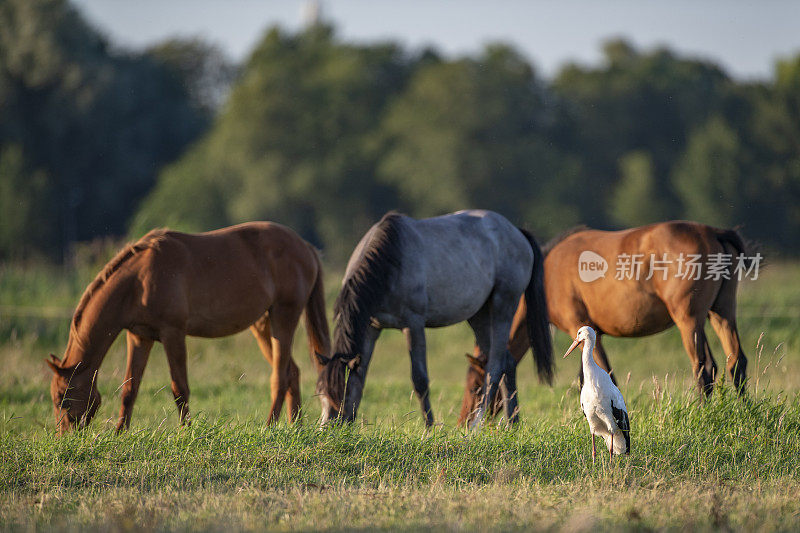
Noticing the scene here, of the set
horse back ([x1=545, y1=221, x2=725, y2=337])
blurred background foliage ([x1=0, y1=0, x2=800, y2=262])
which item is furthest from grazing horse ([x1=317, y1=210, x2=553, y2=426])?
blurred background foliage ([x1=0, y1=0, x2=800, y2=262])

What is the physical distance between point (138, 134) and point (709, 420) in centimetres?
3608

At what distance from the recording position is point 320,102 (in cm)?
4053

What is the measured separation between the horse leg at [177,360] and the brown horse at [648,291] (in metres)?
2.47

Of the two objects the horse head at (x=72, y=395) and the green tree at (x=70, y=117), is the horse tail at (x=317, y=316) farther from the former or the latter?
the green tree at (x=70, y=117)

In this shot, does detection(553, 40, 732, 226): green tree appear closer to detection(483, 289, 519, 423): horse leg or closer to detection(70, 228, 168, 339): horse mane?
detection(483, 289, 519, 423): horse leg

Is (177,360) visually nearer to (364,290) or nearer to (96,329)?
(96,329)

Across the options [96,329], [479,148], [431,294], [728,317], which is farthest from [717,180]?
[96,329]

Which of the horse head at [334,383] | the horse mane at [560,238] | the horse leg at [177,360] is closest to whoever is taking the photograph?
the horse head at [334,383]

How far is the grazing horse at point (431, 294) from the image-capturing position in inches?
264

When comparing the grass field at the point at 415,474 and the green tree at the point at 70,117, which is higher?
the green tree at the point at 70,117

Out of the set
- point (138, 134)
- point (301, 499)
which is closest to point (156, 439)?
point (301, 499)

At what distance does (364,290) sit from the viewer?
6766 mm

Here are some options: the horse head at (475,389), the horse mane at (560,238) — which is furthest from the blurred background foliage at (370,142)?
the horse head at (475,389)

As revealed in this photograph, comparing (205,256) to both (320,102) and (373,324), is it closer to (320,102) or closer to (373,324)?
(373,324)
